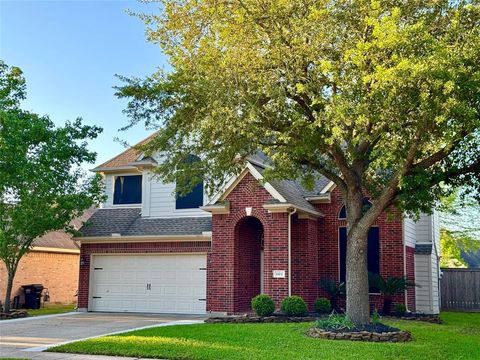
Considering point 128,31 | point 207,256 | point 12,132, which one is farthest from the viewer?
point 207,256

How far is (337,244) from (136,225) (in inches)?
316

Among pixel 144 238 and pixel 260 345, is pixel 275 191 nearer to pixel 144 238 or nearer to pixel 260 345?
pixel 144 238

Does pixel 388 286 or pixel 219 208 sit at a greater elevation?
pixel 219 208

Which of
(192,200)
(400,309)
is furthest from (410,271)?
(192,200)

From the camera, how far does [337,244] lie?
2033 cm

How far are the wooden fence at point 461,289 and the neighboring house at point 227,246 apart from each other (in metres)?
3.06

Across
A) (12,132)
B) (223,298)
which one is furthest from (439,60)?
(12,132)

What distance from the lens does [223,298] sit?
19.4 metres

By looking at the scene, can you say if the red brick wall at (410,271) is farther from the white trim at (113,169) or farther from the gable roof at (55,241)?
the gable roof at (55,241)

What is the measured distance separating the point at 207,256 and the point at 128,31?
346 inches

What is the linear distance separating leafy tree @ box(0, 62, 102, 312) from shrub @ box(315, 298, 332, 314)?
372 inches

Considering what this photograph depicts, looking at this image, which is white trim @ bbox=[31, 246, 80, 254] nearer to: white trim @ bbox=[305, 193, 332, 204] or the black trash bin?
the black trash bin

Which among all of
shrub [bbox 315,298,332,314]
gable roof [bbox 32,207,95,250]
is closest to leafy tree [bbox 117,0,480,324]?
shrub [bbox 315,298,332,314]

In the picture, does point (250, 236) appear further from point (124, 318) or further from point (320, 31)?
point (320, 31)
